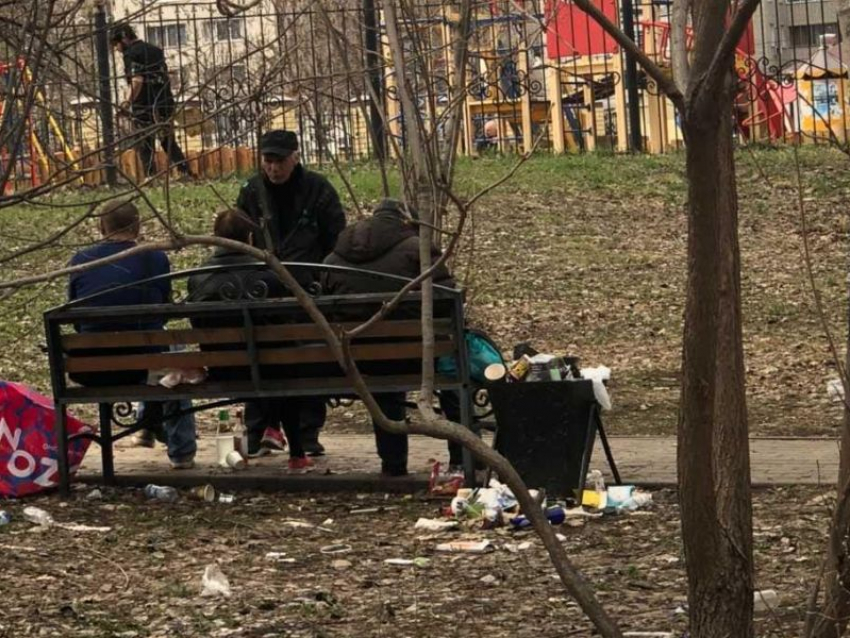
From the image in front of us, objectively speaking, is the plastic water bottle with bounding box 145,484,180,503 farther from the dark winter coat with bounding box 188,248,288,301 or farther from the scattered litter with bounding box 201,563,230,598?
the scattered litter with bounding box 201,563,230,598

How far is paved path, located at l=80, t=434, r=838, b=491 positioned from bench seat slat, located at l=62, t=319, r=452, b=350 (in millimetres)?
652

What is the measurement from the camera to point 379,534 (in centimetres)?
677

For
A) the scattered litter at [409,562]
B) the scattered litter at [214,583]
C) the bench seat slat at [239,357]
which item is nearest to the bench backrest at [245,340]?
the bench seat slat at [239,357]

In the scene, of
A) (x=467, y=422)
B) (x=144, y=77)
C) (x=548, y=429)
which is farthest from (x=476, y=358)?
(x=144, y=77)

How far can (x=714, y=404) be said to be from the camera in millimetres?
3846

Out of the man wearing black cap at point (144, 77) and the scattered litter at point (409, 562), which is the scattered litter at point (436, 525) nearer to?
the scattered litter at point (409, 562)

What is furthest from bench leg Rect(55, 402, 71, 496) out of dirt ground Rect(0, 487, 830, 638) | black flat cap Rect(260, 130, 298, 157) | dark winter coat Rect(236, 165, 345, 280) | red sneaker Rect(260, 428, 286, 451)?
black flat cap Rect(260, 130, 298, 157)

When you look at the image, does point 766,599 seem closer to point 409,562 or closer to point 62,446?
point 409,562

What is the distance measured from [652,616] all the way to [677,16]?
211 cm

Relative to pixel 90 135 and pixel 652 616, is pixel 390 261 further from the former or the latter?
pixel 90 135

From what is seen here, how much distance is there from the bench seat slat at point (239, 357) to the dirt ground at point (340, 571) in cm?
60

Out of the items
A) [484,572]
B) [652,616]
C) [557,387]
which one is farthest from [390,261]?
[652,616]

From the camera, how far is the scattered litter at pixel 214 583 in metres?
5.86

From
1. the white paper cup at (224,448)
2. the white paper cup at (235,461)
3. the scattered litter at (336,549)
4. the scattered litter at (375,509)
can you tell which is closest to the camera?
the scattered litter at (336,549)
